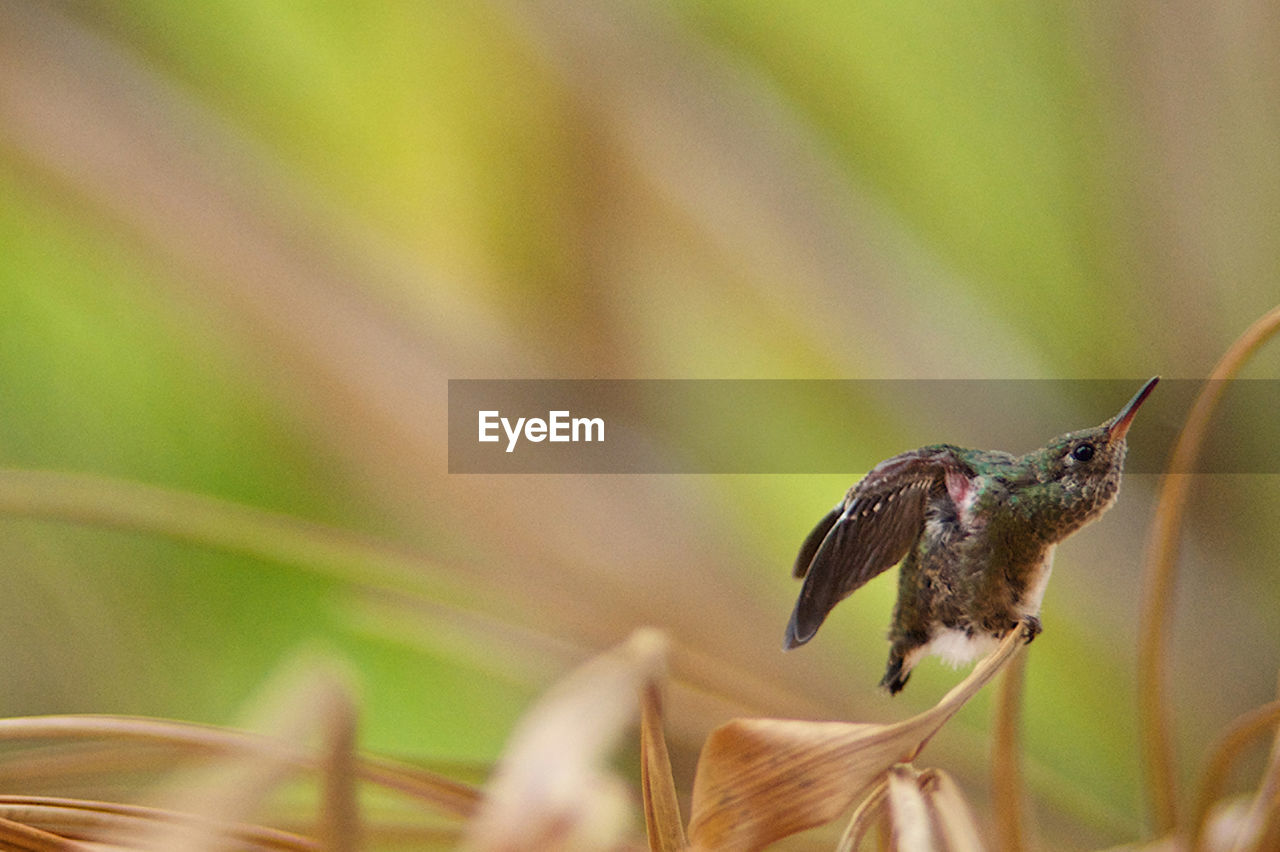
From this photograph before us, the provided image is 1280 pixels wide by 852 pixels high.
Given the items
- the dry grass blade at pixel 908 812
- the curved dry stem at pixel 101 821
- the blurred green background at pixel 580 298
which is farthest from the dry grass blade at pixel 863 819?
the blurred green background at pixel 580 298

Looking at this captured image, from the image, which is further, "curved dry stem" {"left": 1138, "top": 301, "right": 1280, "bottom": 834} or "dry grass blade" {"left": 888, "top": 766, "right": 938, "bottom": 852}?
"curved dry stem" {"left": 1138, "top": 301, "right": 1280, "bottom": 834}

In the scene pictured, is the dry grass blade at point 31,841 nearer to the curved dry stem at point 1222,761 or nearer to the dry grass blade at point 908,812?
the dry grass blade at point 908,812

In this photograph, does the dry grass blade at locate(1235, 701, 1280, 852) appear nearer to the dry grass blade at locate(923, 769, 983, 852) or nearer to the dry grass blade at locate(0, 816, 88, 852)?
the dry grass blade at locate(923, 769, 983, 852)

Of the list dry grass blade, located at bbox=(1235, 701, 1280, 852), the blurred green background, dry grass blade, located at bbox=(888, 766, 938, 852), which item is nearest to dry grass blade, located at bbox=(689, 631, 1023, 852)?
dry grass blade, located at bbox=(888, 766, 938, 852)

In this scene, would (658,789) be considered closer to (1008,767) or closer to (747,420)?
(1008,767)

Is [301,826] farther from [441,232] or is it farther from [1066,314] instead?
[1066,314]

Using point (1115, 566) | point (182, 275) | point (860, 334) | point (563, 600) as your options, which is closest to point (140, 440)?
point (182, 275)
